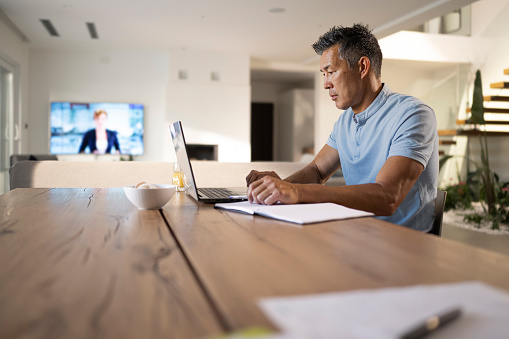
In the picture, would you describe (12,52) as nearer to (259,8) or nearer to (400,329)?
(259,8)

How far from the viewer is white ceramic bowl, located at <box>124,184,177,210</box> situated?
43.4 inches

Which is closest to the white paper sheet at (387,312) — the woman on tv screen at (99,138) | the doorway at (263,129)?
the woman on tv screen at (99,138)

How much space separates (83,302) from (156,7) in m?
5.39

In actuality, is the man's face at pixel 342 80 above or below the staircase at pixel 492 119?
below

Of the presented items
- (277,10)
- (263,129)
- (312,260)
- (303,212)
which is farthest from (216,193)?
(263,129)

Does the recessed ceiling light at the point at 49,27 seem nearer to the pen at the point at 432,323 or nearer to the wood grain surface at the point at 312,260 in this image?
the wood grain surface at the point at 312,260

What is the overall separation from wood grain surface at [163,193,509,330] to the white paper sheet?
27 mm

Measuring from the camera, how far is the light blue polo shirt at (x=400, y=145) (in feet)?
4.58

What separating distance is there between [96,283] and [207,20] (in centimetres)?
578

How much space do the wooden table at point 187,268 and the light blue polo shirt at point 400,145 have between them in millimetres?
586

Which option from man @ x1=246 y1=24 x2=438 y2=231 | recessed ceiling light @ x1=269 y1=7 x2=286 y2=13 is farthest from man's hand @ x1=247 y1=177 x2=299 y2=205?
recessed ceiling light @ x1=269 y1=7 x2=286 y2=13

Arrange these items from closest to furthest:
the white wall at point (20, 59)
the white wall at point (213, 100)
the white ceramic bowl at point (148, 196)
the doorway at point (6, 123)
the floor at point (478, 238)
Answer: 1. the white ceramic bowl at point (148, 196)
2. the floor at point (478, 238)
3. the white wall at point (20, 59)
4. the doorway at point (6, 123)
5. the white wall at point (213, 100)

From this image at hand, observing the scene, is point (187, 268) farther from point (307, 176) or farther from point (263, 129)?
point (263, 129)

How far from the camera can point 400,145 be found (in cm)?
138
